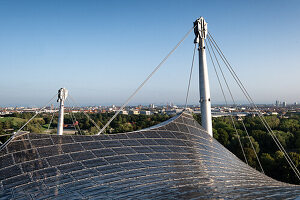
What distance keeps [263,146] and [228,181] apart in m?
38.9

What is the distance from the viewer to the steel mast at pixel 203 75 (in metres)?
18.7

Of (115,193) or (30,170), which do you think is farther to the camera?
(30,170)

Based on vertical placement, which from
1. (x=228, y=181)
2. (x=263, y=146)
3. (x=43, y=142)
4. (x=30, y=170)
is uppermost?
(x=43, y=142)

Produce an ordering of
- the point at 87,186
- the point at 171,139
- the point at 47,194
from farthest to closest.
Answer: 1. the point at 171,139
2. the point at 87,186
3. the point at 47,194

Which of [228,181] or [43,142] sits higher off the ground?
[43,142]

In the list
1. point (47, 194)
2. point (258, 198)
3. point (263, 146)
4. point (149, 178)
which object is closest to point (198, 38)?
point (149, 178)

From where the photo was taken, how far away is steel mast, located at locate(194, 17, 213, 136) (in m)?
18.7

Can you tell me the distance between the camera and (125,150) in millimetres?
12195

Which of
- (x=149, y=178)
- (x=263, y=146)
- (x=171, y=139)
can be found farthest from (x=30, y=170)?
(x=263, y=146)

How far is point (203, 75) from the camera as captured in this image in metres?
18.6

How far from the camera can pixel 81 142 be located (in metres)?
12.0

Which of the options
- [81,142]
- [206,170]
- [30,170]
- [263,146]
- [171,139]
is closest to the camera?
[30,170]

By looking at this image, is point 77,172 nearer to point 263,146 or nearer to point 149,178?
point 149,178

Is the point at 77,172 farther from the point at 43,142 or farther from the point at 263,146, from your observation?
the point at 263,146
